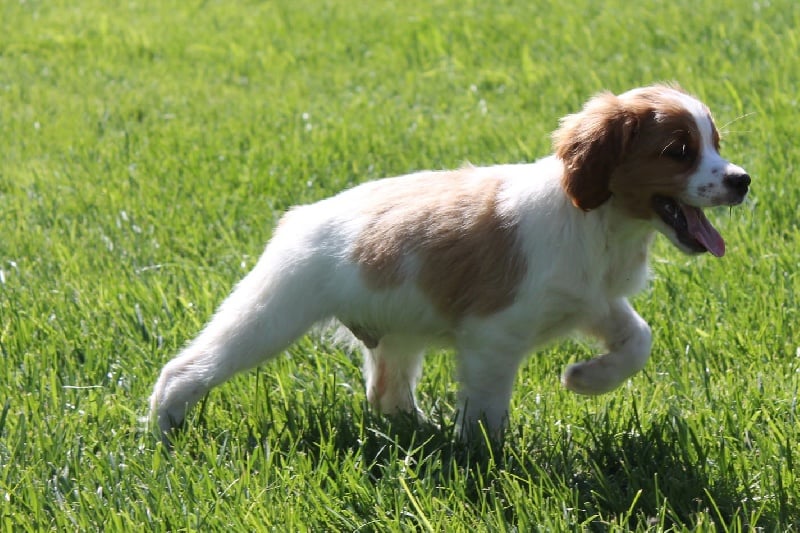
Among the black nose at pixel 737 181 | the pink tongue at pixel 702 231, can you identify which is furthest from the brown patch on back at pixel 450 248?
the black nose at pixel 737 181

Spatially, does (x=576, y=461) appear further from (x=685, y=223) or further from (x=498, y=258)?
(x=685, y=223)

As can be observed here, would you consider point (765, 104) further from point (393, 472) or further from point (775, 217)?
point (393, 472)

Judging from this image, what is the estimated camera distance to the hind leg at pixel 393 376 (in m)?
4.29

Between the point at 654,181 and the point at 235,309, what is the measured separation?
1475 millimetres

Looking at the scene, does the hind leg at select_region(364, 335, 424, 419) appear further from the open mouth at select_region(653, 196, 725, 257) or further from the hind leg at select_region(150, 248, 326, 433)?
the open mouth at select_region(653, 196, 725, 257)

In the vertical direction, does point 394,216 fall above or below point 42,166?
above

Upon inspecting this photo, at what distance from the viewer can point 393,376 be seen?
4.35 meters

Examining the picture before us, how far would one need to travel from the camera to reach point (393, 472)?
361 cm

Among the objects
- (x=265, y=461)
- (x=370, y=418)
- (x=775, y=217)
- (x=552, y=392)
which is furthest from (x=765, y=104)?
(x=265, y=461)

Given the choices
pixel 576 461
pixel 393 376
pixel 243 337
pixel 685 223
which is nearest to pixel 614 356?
pixel 576 461

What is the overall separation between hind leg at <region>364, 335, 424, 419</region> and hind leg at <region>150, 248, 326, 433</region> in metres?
0.34

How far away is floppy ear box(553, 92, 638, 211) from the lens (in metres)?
3.75

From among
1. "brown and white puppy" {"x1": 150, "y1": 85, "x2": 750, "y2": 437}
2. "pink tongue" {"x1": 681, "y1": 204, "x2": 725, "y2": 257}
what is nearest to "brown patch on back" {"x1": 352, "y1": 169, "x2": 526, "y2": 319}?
"brown and white puppy" {"x1": 150, "y1": 85, "x2": 750, "y2": 437}

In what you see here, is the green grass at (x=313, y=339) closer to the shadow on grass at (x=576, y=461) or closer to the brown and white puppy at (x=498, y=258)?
the shadow on grass at (x=576, y=461)
